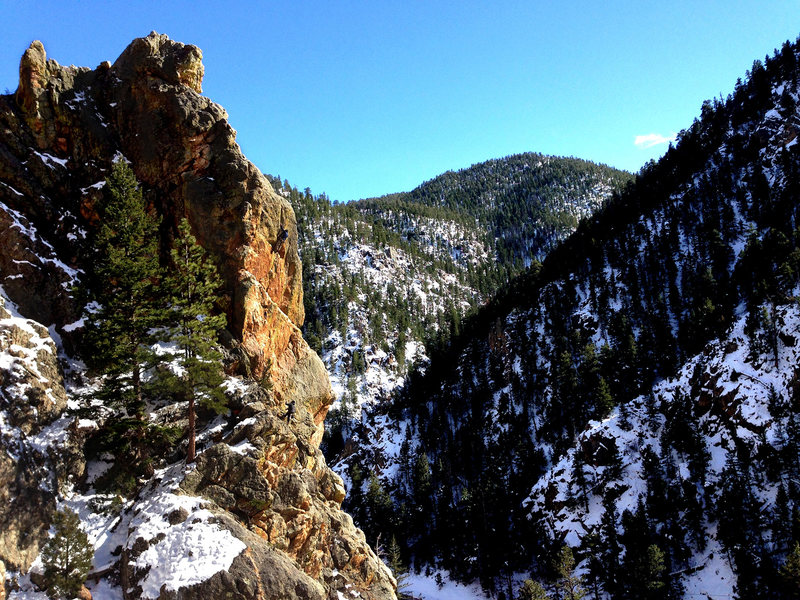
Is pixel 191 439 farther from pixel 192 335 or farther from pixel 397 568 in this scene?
pixel 397 568

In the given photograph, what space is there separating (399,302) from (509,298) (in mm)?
60872

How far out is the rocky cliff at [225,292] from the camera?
2055 cm

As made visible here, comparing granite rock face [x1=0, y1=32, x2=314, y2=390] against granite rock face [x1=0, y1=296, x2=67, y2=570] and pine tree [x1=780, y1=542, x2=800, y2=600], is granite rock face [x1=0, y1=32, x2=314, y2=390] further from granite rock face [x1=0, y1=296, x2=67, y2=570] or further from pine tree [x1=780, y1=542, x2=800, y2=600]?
pine tree [x1=780, y1=542, x2=800, y2=600]

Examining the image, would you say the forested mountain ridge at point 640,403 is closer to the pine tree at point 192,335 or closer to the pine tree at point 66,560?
the pine tree at point 192,335

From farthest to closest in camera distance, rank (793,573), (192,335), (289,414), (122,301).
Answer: (793,573) < (289,414) < (192,335) < (122,301)

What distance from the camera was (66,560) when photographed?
1769cm

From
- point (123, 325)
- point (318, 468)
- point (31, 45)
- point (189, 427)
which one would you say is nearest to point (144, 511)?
point (189, 427)

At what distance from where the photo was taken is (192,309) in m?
24.3

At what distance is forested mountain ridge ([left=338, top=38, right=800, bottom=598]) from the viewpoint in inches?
2608

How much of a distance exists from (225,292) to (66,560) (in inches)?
599

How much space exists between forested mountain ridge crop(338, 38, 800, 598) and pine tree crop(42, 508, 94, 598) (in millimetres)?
59829

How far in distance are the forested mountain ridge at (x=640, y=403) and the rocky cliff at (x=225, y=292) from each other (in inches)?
1984

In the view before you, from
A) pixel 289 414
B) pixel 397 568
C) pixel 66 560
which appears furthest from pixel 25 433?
pixel 397 568

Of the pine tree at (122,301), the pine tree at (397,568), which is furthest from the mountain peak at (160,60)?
the pine tree at (397,568)
